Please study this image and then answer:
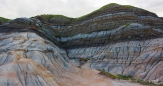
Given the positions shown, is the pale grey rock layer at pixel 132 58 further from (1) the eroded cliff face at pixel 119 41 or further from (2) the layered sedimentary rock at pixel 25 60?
(2) the layered sedimentary rock at pixel 25 60

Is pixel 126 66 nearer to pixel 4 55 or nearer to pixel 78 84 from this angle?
pixel 78 84

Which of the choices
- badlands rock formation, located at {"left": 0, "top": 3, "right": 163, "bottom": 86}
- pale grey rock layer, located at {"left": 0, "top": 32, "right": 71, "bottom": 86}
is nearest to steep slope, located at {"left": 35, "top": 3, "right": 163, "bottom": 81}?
badlands rock formation, located at {"left": 0, "top": 3, "right": 163, "bottom": 86}

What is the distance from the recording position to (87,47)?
266 ft

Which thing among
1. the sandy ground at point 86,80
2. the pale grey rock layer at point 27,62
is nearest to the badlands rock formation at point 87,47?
the pale grey rock layer at point 27,62

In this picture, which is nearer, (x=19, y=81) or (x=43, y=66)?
(x=19, y=81)

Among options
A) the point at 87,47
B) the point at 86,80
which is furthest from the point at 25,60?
the point at 87,47

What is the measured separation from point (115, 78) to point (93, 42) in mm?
31495

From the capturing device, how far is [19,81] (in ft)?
126

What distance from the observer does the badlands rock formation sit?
141 feet

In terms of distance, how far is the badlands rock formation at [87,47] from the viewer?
43.1 meters

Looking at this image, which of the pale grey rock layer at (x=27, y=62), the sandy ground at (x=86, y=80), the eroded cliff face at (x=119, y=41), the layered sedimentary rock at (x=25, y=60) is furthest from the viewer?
the eroded cliff face at (x=119, y=41)

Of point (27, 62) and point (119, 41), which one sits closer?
point (27, 62)

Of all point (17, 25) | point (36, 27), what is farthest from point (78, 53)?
point (17, 25)

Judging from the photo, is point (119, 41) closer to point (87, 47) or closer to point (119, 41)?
point (119, 41)
